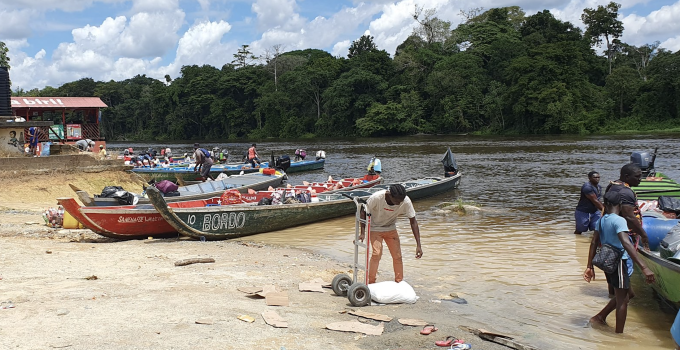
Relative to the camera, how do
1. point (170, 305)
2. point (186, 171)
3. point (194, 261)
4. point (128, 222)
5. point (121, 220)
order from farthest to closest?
1. point (186, 171)
2. point (128, 222)
3. point (121, 220)
4. point (194, 261)
5. point (170, 305)

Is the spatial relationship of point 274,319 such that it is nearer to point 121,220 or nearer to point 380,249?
point 380,249

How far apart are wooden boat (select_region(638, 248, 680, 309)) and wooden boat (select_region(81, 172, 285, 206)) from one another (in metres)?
11.2

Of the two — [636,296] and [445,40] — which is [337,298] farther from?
[445,40]

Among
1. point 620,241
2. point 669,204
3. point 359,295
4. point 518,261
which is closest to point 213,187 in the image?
point 518,261

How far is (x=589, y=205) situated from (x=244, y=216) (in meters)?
7.61

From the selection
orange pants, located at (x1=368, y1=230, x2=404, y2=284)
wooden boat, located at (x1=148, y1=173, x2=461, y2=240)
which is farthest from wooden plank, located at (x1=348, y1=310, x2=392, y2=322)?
wooden boat, located at (x1=148, y1=173, x2=461, y2=240)

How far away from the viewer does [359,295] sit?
7.12m

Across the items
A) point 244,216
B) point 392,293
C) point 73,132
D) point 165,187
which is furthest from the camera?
point 73,132

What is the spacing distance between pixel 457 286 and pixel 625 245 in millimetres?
3487

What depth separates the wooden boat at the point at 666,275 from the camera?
6723mm

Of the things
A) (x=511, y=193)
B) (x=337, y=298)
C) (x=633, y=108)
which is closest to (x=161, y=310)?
(x=337, y=298)

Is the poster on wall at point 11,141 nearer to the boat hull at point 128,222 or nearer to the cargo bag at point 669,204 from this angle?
the boat hull at point 128,222

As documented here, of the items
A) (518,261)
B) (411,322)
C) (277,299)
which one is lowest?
(518,261)

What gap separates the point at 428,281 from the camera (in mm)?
9344
